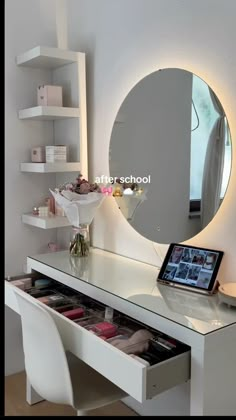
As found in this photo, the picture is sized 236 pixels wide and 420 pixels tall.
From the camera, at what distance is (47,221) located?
218 cm

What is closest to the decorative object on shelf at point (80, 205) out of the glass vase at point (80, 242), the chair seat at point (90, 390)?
the glass vase at point (80, 242)

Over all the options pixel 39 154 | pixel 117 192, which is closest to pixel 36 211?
pixel 39 154

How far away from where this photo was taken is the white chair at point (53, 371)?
1.37 metres

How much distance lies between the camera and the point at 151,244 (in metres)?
1.87

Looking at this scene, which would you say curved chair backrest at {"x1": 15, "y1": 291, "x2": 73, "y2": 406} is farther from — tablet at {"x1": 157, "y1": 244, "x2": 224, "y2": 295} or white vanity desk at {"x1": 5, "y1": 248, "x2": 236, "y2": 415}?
tablet at {"x1": 157, "y1": 244, "x2": 224, "y2": 295}

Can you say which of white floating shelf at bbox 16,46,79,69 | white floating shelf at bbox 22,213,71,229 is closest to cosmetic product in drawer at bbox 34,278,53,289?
white floating shelf at bbox 22,213,71,229

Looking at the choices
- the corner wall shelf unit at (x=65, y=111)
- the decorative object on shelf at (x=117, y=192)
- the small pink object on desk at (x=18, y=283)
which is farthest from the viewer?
the corner wall shelf unit at (x=65, y=111)

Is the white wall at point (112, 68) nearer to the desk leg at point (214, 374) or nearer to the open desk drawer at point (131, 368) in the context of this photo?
the desk leg at point (214, 374)

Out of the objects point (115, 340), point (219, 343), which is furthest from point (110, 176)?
point (219, 343)

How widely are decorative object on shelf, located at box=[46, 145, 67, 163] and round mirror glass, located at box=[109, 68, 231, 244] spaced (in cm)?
28

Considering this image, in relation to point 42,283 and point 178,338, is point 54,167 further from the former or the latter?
point 178,338

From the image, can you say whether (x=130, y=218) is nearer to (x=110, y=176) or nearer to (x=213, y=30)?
(x=110, y=176)

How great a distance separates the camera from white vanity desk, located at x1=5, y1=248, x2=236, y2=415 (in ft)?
3.89

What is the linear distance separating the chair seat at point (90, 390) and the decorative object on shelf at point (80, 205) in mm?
640
